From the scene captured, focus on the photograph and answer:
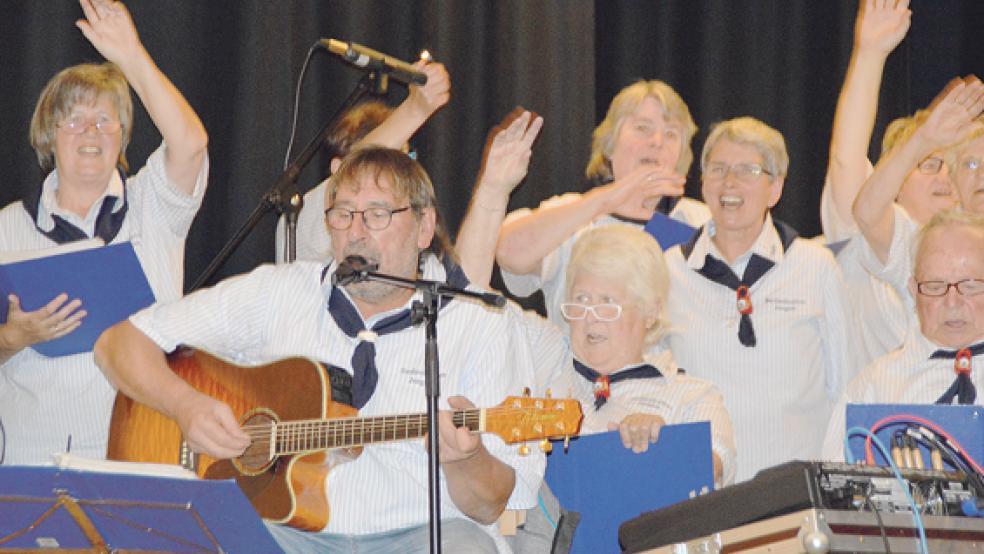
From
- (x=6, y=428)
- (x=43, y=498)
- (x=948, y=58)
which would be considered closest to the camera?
(x=43, y=498)

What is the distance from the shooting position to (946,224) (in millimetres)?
4074

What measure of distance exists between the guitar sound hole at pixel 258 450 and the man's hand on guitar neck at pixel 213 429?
0.12 feet

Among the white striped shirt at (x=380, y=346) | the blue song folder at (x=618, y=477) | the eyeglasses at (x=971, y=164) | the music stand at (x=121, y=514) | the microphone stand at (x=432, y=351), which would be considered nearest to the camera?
the music stand at (x=121, y=514)

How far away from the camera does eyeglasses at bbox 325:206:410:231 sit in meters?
3.78

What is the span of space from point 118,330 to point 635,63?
3.63 meters

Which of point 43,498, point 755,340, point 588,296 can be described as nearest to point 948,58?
point 755,340

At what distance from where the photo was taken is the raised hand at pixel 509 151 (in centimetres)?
438

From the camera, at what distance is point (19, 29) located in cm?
493

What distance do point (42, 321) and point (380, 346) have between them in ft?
3.26

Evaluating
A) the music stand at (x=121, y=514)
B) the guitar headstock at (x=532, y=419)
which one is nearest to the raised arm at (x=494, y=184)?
the guitar headstock at (x=532, y=419)

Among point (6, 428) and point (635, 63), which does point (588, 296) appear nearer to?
point (6, 428)

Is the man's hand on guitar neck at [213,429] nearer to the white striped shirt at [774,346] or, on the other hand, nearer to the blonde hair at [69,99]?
the blonde hair at [69,99]

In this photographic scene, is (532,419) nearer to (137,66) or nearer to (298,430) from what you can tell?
(298,430)

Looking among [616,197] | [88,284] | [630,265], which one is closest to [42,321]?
[88,284]
